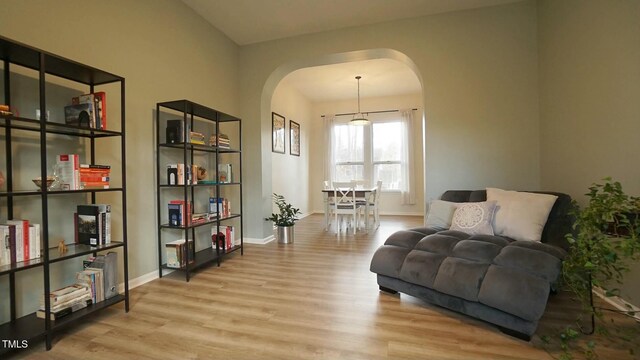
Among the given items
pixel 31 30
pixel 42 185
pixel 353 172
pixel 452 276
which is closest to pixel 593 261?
pixel 452 276

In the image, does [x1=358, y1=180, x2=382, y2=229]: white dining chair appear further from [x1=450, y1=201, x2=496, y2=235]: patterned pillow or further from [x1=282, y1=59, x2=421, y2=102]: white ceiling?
[x1=450, y1=201, x2=496, y2=235]: patterned pillow

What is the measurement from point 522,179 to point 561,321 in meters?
1.72

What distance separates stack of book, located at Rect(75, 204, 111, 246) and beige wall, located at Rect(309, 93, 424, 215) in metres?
5.59

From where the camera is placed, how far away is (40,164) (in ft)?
6.35

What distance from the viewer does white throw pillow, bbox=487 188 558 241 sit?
2254 mm

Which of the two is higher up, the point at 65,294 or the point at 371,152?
the point at 371,152

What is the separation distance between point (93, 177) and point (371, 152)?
590 cm

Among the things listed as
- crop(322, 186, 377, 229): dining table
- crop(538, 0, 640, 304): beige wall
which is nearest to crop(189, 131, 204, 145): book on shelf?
crop(322, 186, 377, 229): dining table

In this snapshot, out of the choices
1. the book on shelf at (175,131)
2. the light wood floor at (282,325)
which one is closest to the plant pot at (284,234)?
the light wood floor at (282,325)

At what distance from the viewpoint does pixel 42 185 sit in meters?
1.62

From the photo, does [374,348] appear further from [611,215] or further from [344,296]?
[611,215]

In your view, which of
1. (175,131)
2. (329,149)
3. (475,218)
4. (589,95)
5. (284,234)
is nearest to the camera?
(589,95)

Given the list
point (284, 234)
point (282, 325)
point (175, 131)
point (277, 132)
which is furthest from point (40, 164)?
point (277, 132)

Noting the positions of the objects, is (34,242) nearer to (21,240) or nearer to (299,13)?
(21,240)
